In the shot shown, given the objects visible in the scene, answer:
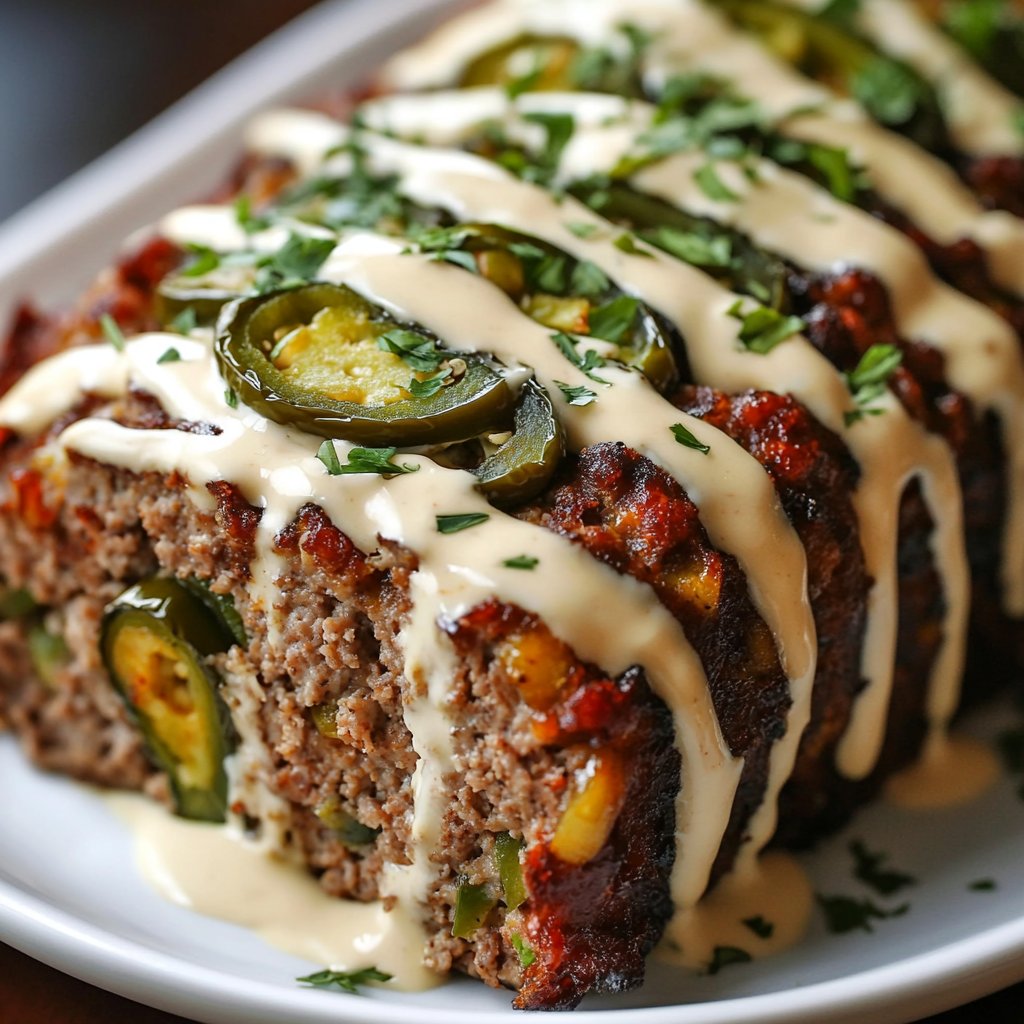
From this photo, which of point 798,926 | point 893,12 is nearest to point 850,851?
point 798,926

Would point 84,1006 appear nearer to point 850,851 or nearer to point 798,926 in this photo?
point 798,926

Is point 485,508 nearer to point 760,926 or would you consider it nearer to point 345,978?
point 345,978

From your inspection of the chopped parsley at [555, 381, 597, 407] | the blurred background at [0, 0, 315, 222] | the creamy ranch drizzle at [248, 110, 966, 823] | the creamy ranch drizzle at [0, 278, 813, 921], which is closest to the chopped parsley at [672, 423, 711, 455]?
the creamy ranch drizzle at [0, 278, 813, 921]

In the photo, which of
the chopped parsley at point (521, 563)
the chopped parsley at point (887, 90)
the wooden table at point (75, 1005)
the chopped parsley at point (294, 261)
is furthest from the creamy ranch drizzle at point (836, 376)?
the chopped parsley at point (521, 563)

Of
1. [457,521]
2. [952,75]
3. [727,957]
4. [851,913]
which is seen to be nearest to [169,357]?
[457,521]

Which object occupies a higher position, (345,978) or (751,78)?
(751,78)
